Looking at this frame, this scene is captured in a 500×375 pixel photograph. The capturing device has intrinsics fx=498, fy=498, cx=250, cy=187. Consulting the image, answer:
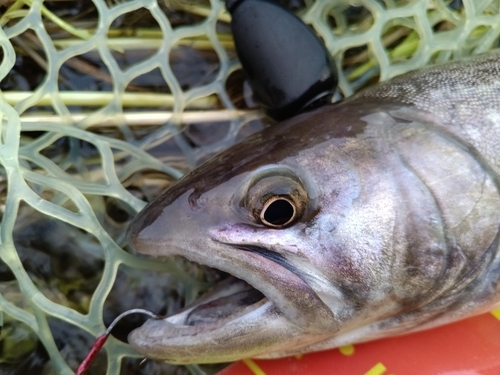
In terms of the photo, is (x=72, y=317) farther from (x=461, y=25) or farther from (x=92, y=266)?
(x=461, y=25)

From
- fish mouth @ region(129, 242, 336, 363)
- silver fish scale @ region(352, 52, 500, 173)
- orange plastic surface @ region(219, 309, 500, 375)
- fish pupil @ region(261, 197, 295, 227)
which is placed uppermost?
silver fish scale @ region(352, 52, 500, 173)

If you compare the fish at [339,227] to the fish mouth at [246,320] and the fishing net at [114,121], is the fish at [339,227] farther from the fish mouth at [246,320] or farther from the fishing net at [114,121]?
the fishing net at [114,121]

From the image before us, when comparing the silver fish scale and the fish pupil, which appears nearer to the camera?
the fish pupil

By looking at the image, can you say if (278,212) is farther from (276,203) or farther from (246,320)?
(246,320)

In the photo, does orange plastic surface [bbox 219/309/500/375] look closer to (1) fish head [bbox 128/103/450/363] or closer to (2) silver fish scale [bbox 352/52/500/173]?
(1) fish head [bbox 128/103/450/363]

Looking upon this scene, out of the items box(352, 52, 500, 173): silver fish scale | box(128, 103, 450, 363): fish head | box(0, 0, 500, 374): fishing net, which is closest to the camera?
box(128, 103, 450, 363): fish head

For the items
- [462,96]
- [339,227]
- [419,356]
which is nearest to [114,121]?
[339,227]

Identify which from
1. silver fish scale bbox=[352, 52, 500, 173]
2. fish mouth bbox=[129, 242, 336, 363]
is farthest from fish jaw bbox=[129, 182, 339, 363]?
silver fish scale bbox=[352, 52, 500, 173]
